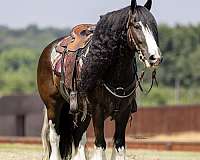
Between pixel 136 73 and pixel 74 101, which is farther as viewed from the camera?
pixel 74 101

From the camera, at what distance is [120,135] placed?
6664 mm

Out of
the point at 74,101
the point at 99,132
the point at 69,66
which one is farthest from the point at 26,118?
the point at 99,132

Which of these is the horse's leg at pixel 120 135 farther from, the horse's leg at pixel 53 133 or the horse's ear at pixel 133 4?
the horse's leg at pixel 53 133

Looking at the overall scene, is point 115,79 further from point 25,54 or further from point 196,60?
point 25,54

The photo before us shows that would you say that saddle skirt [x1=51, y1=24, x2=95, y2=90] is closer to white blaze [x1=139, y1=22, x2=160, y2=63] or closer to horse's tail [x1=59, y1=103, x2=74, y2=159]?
horse's tail [x1=59, y1=103, x2=74, y2=159]

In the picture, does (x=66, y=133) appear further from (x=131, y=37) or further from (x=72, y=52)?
(x=131, y=37)

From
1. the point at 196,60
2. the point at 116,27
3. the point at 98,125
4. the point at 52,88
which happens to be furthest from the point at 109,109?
the point at 196,60

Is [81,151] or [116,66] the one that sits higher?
[116,66]

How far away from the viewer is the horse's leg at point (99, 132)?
6500 millimetres

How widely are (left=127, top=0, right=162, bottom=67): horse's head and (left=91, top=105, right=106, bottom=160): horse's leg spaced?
0.73 m

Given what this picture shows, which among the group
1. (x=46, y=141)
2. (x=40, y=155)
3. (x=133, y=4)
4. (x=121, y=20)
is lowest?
(x=40, y=155)

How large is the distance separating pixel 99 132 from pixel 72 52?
128cm

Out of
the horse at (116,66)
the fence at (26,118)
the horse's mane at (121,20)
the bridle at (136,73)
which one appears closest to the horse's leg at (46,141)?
the horse at (116,66)

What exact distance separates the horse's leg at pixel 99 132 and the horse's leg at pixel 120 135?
0.15 m
